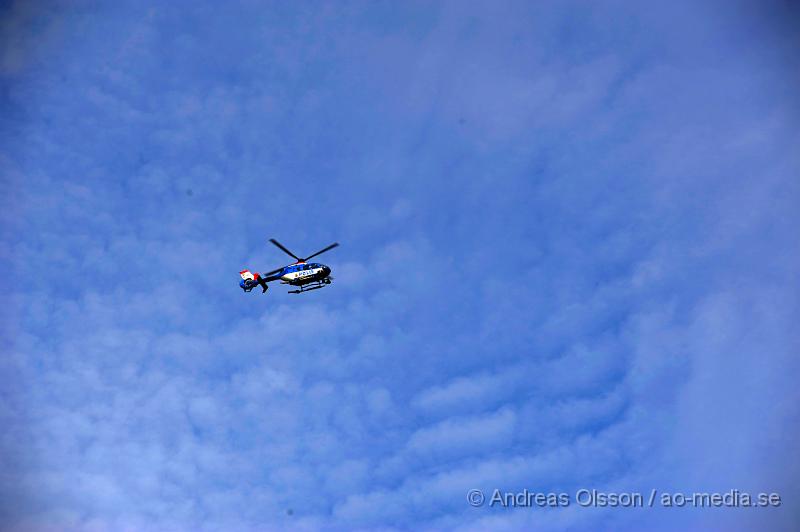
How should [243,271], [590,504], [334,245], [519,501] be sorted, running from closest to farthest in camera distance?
[590,504] < [519,501] < [334,245] < [243,271]

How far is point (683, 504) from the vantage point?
241 feet

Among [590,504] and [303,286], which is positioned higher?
[303,286]

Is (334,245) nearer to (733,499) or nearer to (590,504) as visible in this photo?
(590,504)

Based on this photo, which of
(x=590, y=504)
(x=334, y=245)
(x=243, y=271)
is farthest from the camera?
(x=243, y=271)

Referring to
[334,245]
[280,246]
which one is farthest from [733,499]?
[280,246]

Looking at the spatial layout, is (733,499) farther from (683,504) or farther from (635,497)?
(635,497)

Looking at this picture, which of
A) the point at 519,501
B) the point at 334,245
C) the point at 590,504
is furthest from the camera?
the point at 334,245

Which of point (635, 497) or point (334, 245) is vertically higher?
point (334, 245)

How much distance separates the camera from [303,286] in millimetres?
86312

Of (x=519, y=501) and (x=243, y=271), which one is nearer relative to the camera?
(x=519, y=501)

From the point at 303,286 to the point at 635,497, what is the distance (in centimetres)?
5447

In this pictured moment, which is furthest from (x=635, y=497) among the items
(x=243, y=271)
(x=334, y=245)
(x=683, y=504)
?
(x=243, y=271)

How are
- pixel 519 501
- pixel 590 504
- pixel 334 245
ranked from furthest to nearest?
1. pixel 334 245
2. pixel 519 501
3. pixel 590 504

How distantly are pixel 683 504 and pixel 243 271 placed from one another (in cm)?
7132
